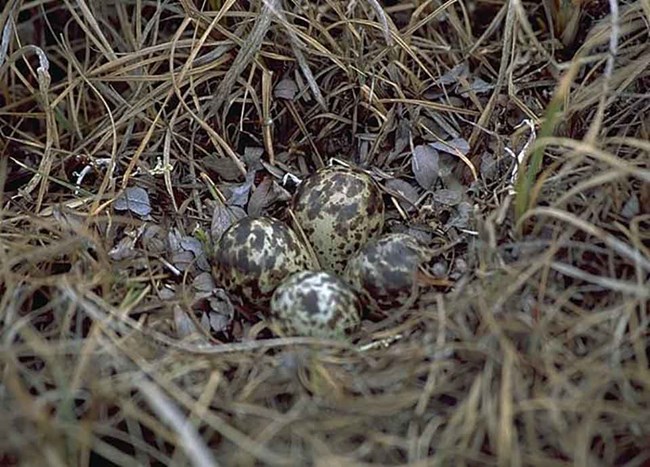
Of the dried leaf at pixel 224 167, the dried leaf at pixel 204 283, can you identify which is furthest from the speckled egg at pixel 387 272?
the dried leaf at pixel 224 167

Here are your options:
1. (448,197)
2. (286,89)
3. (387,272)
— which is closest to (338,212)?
(387,272)

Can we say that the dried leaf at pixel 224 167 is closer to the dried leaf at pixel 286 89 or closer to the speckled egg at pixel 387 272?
the dried leaf at pixel 286 89

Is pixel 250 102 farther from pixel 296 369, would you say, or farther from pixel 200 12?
pixel 296 369

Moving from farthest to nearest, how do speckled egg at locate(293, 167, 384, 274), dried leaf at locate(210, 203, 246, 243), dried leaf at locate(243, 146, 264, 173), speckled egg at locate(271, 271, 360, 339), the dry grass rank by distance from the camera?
dried leaf at locate(243, 146, 264, 173) → dried leaf at locate(210, 203, 246, 243) → speckled egg at locate(293, 167, 384, 274) → speckled egg at locate(271, 271, 360, 339) → the dry grass

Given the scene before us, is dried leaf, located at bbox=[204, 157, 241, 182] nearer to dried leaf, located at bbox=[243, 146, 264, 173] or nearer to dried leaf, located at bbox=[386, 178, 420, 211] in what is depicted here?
dried leaf, located at bbox=[243, 146, 264, 173]

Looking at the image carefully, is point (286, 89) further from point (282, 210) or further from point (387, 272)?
point (387, 272)

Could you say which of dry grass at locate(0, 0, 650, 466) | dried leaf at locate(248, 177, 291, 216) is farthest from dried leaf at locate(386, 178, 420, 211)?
dried leaf at locate(248, 177, 291, 216)
